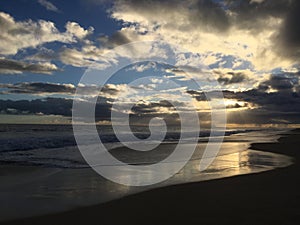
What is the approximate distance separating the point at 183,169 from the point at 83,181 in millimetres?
4697

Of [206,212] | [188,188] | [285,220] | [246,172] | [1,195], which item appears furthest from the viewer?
[246,172]

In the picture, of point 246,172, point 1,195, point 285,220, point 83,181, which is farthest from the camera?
point 246,172

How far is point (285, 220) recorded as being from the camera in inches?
223

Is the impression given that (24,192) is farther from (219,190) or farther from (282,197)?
(282,197)

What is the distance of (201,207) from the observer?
666 centimetres

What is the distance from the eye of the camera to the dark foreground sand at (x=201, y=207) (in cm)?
579

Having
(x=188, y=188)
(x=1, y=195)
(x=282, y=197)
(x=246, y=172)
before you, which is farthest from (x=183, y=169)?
(x=1, y=195)

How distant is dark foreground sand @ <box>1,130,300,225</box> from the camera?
5.79 metres

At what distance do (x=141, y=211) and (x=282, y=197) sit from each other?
387cm

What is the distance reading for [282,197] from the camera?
24.3ft

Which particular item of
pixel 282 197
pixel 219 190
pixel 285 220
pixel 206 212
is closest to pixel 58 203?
pixel 206 212

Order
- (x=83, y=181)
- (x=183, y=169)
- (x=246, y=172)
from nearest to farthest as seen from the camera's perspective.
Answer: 1. (x=83, y=181)
2. (x=246, y=172)
3. (x=183, y=169)

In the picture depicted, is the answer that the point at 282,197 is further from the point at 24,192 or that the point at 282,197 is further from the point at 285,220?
the point at 24,192

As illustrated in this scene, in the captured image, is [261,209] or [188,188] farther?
[188,188]
